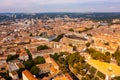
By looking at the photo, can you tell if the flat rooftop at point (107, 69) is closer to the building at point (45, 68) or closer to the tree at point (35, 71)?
the building at point (45, 68)

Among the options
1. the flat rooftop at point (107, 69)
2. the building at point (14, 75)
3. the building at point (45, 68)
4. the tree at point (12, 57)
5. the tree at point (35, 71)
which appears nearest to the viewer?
the flat rooftop at point (107, 69)

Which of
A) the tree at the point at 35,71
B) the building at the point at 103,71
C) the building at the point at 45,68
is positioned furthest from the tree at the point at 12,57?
the building at the point at 103,71

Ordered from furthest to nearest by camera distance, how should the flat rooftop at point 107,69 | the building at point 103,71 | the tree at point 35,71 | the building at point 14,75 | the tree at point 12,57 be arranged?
1. the tree at point 12,57
2. the tree at point 35,71
3. the building at point 14,75
4. the flat rooftop at point 107,69
5. the building at point 103,71

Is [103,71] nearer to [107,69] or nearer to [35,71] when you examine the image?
[107,69]

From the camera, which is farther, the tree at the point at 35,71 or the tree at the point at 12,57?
the tree at the point at 12,57

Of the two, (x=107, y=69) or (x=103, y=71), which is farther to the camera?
(x=107, y=69)

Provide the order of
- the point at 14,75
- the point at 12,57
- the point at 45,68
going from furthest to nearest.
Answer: the point at 12,57
the point at 45,68
the point at 14,75

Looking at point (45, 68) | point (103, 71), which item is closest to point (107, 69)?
point (103, 71)

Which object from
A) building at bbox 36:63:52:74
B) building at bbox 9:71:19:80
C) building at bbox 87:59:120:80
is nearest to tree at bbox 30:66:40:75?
building at bbox 36:63:52:74

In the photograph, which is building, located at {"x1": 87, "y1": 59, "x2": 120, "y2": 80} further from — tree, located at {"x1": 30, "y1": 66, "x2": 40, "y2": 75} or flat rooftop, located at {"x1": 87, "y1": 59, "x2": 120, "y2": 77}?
tree, located at {"x1": 30, "y1": 66, "x2": 40, "y2": 75}

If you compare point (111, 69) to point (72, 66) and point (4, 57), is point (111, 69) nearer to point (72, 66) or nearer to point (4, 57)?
point (72, 66)

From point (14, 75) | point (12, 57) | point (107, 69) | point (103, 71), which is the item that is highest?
point (107, 69)

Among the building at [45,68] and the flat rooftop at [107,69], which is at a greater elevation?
the flat rooftop at [107,69]
